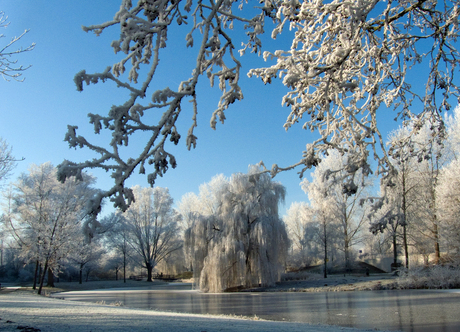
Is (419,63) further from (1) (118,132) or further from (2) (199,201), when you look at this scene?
(2) (199,201)

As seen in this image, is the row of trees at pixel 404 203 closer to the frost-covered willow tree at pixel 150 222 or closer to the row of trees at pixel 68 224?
the row of trees at pixel 68 224

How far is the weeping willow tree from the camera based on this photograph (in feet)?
57.2

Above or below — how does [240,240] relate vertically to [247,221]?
below

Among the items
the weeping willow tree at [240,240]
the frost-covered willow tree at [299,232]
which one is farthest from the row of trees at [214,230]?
the frost-covered willow tree at [299,232]

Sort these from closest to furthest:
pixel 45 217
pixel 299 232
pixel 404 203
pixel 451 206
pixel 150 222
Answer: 1. pixel 404 203
2. pixel 451 206
3. pixel 45 217
4. pixel 150 222
5. pixel 299 232

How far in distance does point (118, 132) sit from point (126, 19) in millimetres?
950

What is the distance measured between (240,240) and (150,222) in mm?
19144

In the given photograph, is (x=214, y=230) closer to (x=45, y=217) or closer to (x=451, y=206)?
(x=45, y=217)

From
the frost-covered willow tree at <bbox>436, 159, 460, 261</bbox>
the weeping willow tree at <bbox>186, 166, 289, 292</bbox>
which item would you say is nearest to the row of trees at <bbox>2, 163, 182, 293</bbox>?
the weeping willow tree at <bbox>186, 166, 289, 292</bbox>

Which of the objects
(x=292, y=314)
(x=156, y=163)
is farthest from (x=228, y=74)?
(x=292, y=314)

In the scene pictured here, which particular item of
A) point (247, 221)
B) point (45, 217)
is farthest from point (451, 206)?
point (45, 217)

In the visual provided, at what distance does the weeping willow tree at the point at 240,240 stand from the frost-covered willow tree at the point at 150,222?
15934 millimetres

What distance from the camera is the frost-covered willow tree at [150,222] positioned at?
3422 cm

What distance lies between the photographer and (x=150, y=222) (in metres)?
34.9
